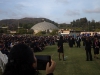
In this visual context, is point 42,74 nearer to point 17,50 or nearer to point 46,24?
point 17,50

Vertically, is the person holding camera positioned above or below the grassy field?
above

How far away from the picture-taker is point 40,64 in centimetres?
257

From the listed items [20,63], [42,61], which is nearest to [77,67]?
[42,61]

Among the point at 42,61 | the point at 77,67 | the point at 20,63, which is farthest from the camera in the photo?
the point at 77,67

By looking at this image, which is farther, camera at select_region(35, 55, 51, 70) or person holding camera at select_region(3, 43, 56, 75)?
camera at select_region(35, 55, 51, 70)

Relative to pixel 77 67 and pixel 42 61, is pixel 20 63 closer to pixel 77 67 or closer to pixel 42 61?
pixel 42 61

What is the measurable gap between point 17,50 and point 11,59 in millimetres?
92

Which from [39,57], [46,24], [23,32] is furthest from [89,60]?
[46,24]

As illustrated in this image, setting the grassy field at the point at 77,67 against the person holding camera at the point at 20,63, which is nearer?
the person holding camera at the point at 20,63

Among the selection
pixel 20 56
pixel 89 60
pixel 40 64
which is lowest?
pixel 89 60

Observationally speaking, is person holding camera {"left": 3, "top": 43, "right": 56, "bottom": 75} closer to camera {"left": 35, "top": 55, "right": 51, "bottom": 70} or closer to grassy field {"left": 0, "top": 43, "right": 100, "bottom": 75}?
camera {"left": 35, "top": 55, "right": 51, "bottom": 70}

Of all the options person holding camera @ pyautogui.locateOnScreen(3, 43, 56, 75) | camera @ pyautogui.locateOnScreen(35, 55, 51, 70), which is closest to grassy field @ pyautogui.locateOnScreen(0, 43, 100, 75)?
camera @ pyautogui.locateOnScreen(35, 55, 51, 70)

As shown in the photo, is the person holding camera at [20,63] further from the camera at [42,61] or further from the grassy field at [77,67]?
the grassy field at [77,67]

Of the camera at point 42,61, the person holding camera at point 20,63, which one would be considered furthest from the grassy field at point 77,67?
the person holding camera at point 20,63
